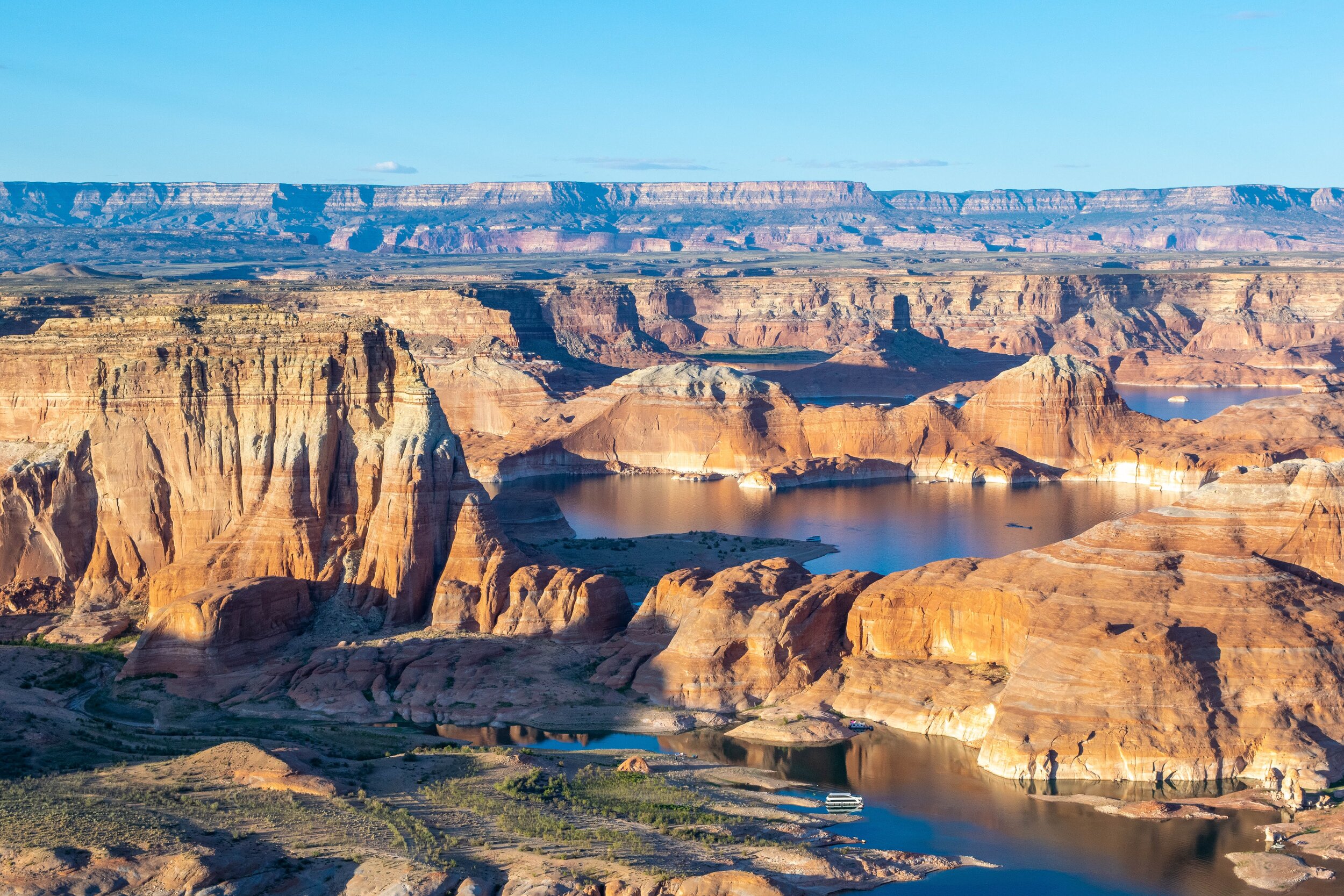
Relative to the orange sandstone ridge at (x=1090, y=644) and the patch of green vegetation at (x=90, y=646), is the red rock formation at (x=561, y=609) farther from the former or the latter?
the patch of green vegetation at (x=90, y=646)

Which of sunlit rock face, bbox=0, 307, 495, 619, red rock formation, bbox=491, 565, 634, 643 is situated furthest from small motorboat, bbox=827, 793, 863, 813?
sunlit rock face, bbox=0, 307, 495, 619

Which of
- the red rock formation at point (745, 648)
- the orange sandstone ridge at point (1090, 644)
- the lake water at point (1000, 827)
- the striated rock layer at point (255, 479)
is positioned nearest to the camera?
the lake water at point (1000, 827)

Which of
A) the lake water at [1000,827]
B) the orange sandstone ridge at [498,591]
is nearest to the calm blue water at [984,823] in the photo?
the lake water at [1000,827]

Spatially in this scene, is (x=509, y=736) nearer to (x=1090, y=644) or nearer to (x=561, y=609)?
(x=561, y=609)

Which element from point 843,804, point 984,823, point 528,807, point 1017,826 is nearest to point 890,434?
point 843,804

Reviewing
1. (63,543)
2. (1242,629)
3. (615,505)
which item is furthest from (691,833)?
(615,505)

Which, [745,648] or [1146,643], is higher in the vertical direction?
[1146,643]

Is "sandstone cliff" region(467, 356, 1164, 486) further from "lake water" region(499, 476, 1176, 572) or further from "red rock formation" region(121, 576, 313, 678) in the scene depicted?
"red rock formation" region(121, 576, 313, 678)

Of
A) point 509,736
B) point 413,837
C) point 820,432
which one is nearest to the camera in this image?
point 413,837
